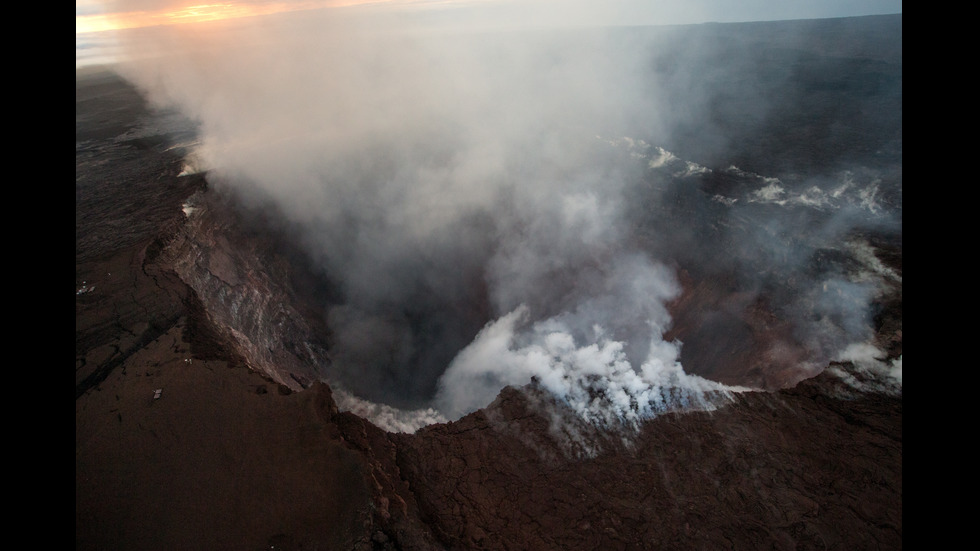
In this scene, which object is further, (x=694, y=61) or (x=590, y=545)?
(x=694, y=61)

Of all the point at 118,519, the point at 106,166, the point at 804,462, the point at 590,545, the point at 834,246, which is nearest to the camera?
the point at 118,519

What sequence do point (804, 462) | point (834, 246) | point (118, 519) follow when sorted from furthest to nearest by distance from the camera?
point (834, 246) < point (804, 462) < point (118, 519)

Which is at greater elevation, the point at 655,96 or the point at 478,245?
the point at 655,96

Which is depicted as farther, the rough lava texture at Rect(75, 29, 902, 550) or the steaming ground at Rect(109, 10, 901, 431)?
the steaming ground at Rect(109, 10, 901, 431)

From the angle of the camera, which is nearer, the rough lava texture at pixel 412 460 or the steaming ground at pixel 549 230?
the rough lava texture at pixel 412 460

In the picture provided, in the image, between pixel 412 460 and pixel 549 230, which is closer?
pixel 412 460

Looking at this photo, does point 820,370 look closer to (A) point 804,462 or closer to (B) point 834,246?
(A) point 804,462

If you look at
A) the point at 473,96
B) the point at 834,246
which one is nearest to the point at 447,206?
the point at 473,96

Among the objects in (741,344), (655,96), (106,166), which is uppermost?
(655,96)
